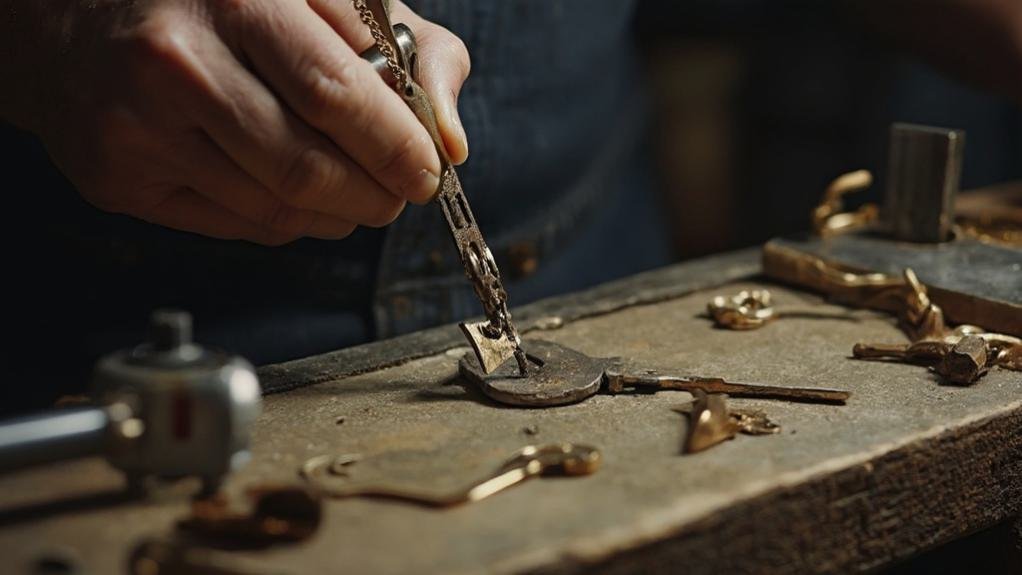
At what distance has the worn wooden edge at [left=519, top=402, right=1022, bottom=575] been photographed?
2.70 feet

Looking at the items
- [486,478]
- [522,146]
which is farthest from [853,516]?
[522,146]

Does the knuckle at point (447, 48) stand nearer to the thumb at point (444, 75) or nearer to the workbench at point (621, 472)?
the thumb at point (444, 75)

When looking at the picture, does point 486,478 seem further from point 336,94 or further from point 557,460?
A: point 336,94

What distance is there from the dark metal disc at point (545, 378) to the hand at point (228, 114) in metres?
0.17

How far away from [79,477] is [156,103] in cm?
29

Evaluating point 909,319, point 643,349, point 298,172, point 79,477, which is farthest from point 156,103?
point 909,319

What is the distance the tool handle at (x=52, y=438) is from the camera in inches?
30.2

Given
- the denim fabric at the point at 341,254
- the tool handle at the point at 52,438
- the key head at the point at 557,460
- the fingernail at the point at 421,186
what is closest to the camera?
the tool handle at the point at 52,438

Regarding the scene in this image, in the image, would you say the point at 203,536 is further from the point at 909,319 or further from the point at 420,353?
the point at 909,319

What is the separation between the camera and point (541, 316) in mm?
1316

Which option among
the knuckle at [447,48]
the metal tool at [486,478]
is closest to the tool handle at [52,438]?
the metal tool at [486,478]

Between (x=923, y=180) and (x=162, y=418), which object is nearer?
(x=162, y=418)

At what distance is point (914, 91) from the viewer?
2.43 metres

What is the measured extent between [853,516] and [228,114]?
0.57 meters
